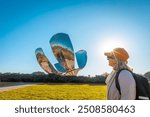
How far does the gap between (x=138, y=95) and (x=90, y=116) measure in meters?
1.42

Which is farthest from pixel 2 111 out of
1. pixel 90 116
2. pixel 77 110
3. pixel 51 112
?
pixel 90 116

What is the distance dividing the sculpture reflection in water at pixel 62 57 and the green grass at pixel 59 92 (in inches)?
83.6

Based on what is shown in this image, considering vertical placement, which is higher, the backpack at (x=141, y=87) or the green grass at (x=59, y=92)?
the backpack at (x=141, y=87)

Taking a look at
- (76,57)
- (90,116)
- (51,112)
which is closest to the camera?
(90,116)

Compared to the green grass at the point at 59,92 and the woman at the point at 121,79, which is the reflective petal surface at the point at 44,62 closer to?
the green grass at the point at 59,92

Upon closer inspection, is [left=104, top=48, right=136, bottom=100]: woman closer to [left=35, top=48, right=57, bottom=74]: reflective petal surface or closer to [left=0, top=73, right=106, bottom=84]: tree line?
[left=0, top=73, right=106, bottom=84]: tree line

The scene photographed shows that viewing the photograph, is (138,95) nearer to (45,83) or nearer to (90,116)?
(90,116)

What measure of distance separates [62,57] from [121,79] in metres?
7.77

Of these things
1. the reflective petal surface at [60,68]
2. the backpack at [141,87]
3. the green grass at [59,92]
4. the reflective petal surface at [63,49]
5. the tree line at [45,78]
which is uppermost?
the reflective petal surface at [63,49]

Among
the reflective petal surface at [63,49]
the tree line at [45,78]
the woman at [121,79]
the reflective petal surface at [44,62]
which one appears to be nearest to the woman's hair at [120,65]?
the woman at [121,79]

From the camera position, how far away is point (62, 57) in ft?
31.6

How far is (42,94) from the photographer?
5.65 meters

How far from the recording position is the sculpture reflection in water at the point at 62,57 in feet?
27.8

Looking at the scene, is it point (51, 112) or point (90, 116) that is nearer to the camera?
point (90, 116)
